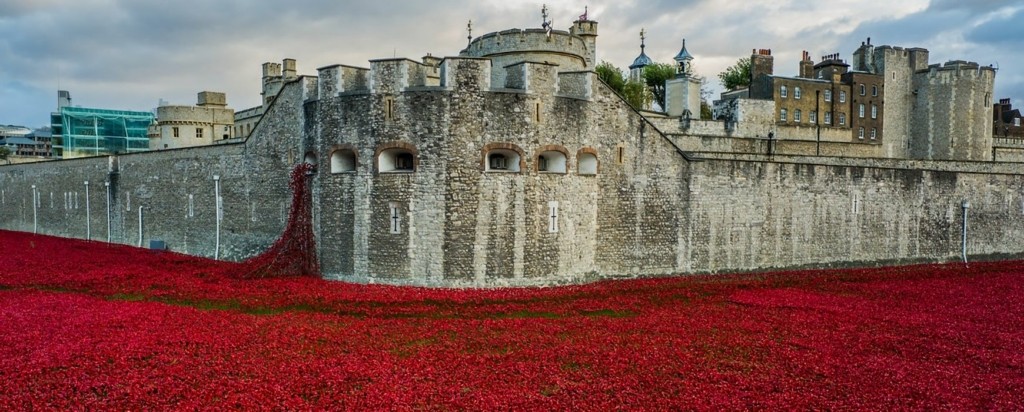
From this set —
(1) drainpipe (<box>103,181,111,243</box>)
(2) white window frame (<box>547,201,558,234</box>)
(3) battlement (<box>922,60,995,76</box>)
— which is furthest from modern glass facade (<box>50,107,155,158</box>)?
(3) battlement (<box>922,60,995,76</box>)

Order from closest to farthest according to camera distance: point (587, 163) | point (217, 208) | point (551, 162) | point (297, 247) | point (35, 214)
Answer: point (551, 162) < point (587, 163) < point (297, 247) < point (217, 208) < point (35, 214)

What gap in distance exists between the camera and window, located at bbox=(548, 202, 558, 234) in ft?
74.0

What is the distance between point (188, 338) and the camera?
1498 centimetres

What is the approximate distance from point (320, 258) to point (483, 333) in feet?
32.6

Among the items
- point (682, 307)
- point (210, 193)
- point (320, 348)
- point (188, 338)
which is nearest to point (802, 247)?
point (682, 307)

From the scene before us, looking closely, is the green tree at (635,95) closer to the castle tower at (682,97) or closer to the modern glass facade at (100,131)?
the castle tower at (682,97)

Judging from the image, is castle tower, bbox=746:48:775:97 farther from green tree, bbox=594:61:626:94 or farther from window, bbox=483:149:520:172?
window, bbox=483:149:520:172

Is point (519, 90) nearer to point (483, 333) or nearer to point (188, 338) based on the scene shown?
point (483, 333)

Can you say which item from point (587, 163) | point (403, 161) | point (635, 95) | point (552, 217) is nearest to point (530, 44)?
point (587, 163)

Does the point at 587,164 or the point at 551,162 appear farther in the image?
the point at 587,164

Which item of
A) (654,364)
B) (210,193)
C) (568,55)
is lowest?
(654,364)

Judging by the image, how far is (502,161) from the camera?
22875mm

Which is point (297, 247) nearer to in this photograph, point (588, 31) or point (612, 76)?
point (588, 31)

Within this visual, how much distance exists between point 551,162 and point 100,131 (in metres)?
69.1
